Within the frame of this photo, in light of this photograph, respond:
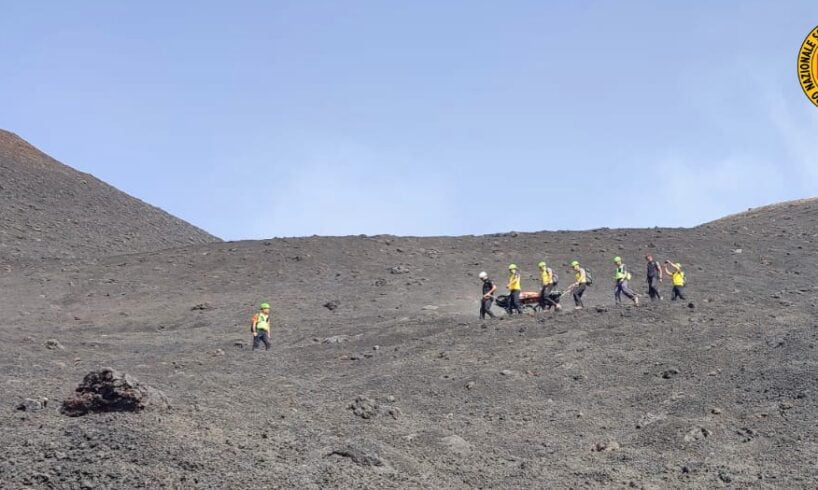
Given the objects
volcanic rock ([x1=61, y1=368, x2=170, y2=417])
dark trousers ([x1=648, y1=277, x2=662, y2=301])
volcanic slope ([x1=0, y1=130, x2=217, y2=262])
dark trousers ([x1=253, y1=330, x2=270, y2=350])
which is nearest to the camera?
volcanic rock ([x1=61, y1=368, x2=170, y2=417])

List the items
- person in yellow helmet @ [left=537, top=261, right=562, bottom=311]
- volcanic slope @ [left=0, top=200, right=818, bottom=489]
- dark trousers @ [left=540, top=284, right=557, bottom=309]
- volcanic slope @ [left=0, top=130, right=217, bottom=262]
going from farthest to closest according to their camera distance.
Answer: volcanic slope @ [left=0, top=130, right=217, bottom=262]
dark trousers @ [left=540, top=284, right=557, bottom=309]
person in yellow helmet @ [left=537, top=261, right=562, bottom=311]
volcanic slope @ [left=0, top=200, right=818, bottom=489]

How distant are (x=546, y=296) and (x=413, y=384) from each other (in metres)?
7.45

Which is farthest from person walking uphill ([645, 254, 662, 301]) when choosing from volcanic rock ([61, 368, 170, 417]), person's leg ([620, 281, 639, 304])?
volcanic rock ([61, 368, 170, 417])

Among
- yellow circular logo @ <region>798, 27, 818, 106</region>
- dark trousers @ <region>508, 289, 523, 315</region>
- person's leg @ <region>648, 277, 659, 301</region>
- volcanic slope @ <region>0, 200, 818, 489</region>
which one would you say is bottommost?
volcanic slope @ <region>0, 200, 818, 489</region>

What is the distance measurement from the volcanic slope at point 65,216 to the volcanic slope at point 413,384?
7.60 metres

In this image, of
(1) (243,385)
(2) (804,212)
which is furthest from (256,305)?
(2) (804,212)

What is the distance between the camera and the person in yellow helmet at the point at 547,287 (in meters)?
22.8

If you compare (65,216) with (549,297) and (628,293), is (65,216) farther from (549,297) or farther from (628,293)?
(628,293)

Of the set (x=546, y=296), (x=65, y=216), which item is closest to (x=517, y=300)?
(x=546, y=296)

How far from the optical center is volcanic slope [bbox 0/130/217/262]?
131ft

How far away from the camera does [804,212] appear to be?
40500 millimetres

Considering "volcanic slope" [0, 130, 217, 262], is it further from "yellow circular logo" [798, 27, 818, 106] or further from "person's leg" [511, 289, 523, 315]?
"yellow circular logo" [798, 27, 818, 106]

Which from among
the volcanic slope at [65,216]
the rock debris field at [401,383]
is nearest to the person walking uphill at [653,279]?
the rock debris field at [401,383]

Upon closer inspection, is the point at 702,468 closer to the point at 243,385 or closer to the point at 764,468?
the point at 764,468
